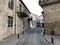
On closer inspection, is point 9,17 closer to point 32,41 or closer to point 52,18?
point 32,41

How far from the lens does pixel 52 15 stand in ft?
70.2

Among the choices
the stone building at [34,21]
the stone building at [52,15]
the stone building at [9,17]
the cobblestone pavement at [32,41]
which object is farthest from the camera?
the stone building at [34,21]

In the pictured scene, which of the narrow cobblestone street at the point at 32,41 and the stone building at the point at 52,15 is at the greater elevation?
the stone building at the point at 52,15

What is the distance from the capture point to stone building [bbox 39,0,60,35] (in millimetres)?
20516

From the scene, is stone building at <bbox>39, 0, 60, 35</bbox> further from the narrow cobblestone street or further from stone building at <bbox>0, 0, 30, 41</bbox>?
stone building at <bbox>0, 0, 30, 41</bbox>

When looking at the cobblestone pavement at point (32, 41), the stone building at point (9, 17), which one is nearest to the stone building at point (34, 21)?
the stone building at point (9, 17)

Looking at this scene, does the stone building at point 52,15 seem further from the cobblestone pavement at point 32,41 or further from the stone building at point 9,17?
the stone building at point 9,17

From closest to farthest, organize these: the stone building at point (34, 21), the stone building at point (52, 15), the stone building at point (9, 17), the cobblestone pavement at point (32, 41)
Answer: the cobblestone pavement at point (32, 41), the stone building at point (9, 17), the stone building at point (52, 15), the stone building at point (34, 21)

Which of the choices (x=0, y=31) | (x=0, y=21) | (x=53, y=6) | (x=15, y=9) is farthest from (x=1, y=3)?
(x=53, y=6)

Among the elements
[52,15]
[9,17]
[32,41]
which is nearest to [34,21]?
[52,15]

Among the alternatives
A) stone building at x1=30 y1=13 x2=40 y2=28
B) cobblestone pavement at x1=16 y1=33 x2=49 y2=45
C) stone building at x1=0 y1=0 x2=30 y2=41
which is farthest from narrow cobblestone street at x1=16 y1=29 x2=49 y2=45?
stone building at x1=30 y1=13 x2=40 y2=28

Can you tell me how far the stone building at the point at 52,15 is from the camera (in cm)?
2052

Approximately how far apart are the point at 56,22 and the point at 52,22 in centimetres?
93

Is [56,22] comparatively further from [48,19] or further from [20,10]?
[20,10]
